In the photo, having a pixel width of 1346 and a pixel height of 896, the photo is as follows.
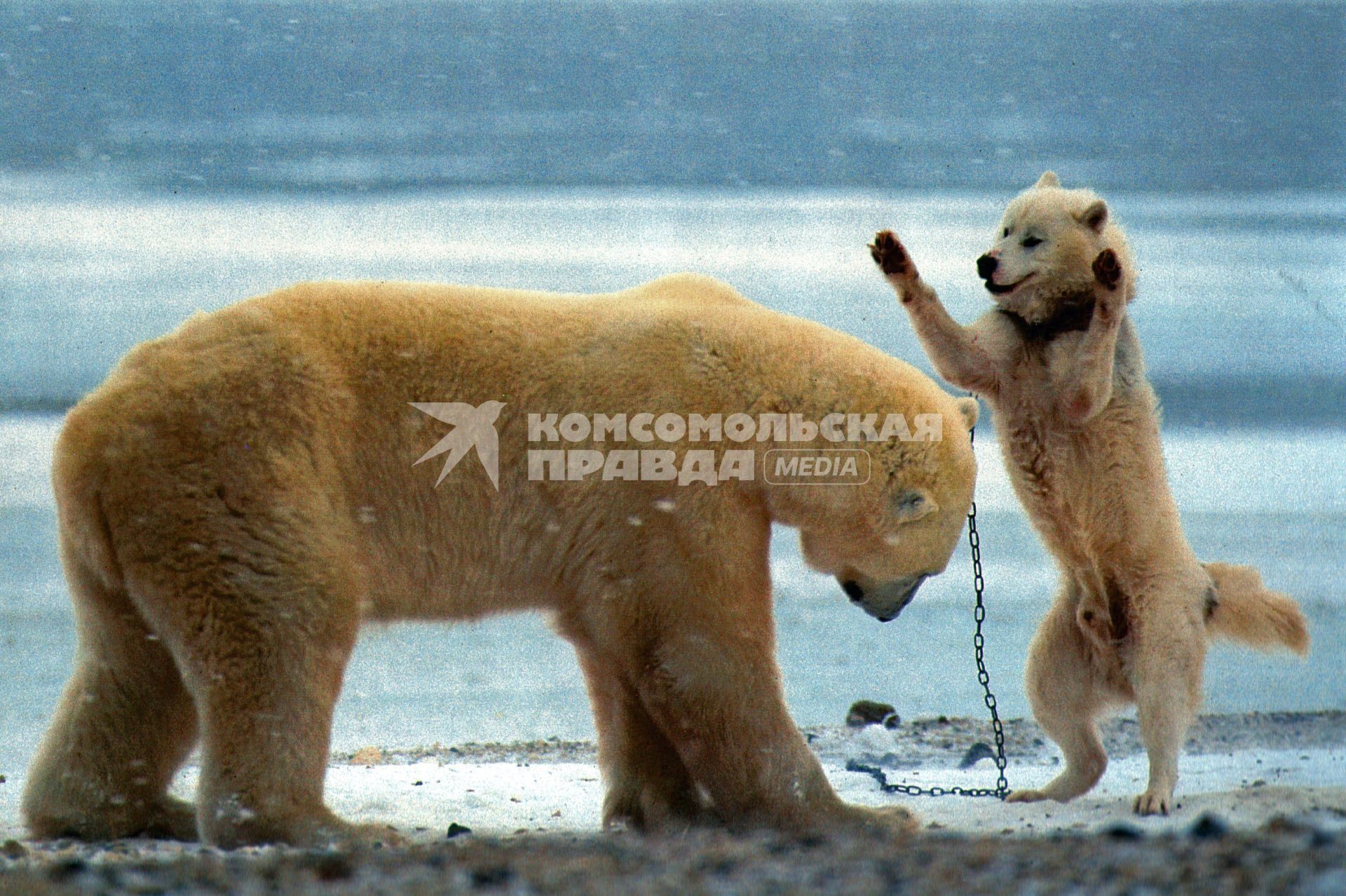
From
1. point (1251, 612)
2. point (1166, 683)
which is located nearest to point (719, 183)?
point (1251, 612)

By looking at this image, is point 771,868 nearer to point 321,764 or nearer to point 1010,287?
point 321,764

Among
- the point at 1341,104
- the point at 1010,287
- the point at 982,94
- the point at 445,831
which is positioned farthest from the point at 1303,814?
the point at 982,94

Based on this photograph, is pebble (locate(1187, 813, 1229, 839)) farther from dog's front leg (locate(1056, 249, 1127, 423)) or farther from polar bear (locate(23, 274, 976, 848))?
dog's front leg (locate(1056, 249, 1127, 423))

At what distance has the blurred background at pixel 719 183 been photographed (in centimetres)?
858

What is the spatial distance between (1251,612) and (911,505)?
4.17ft

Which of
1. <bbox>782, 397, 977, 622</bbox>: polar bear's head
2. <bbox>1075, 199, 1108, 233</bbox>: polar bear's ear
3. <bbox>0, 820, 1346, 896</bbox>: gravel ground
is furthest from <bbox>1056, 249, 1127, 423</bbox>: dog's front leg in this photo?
<bbox>0, 820, 1346, 896</bbox>: gravel ground

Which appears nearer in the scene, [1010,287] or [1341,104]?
[1010,287]

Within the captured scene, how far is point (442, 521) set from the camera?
402 cm

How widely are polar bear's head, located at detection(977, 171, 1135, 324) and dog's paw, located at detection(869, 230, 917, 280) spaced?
0.27 metres

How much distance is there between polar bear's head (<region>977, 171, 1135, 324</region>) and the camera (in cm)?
456

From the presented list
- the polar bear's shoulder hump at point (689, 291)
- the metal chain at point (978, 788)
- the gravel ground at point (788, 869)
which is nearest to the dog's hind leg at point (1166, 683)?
the metal chain at point (978, 788)

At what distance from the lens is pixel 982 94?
12578 millimetres

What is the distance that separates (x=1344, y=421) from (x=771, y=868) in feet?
27.4

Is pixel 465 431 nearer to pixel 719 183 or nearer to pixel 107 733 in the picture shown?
pixel 107 733
